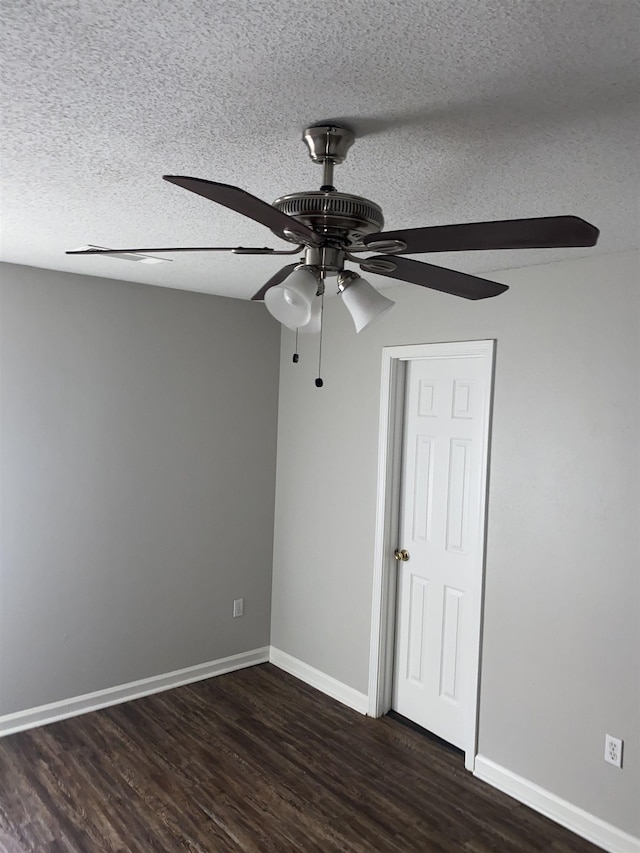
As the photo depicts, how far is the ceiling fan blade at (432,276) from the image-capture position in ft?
5.47

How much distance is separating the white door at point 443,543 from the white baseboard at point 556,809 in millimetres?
162

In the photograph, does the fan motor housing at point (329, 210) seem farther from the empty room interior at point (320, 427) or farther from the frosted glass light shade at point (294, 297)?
the frosted glass light shade at point (294, 297)

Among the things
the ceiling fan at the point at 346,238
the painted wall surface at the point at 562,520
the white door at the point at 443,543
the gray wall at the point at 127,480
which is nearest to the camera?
the ceiling fan at the point at 346,238

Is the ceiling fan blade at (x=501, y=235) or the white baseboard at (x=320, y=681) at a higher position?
the ceiling fan blade at (x=501, y=235)

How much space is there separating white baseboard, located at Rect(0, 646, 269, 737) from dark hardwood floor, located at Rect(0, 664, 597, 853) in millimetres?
66

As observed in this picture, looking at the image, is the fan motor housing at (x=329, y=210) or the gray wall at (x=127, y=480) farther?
the gray wall at (x=127, y=480)

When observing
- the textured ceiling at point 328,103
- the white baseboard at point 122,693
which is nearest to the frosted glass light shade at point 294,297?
the textured ceiling at point 328,103

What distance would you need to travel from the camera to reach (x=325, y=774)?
3.36m

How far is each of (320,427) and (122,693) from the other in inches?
77.6

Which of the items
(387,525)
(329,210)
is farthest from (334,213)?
(387,525)

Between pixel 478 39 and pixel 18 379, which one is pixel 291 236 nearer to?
pixel 478 39

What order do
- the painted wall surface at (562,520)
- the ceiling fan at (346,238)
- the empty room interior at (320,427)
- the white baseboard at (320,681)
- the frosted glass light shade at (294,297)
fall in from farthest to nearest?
the white baseboard at (320,681)
the painted wall surface at (562,520)
the frosted glass light shade at (294,297)
the empty room interior at (320,427)
the ceiling fan at (346,238)

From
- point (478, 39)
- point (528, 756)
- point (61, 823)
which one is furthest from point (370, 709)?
point (478, 39)

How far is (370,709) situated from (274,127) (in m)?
3.30
